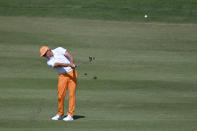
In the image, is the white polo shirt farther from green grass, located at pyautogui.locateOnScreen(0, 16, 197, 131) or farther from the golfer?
green grass, located at pyautogui.locateOnScreen(0, 16, 197, 131)

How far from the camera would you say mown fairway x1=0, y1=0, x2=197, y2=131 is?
16031 mm

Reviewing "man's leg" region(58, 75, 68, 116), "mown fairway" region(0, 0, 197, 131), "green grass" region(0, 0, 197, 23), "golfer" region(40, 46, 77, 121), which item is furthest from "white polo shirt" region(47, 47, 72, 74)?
"green grass" region(0, 0, 197, 23)

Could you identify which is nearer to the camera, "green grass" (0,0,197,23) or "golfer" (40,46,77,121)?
"golfer" (40,46,77,121)

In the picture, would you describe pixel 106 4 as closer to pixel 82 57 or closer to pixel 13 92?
pixel 82 57

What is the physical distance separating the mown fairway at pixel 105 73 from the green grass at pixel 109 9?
20 centimetres

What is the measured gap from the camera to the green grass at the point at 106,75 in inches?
631

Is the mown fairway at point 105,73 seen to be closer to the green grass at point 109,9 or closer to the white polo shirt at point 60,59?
the green grass at point 109,9

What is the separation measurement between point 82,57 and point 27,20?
17.8 feet

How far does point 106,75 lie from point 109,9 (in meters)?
8.49

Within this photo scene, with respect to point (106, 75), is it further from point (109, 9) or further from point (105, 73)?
point (109, 9)

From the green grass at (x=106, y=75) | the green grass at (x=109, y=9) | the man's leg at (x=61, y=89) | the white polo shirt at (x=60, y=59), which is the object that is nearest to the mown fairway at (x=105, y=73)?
the green grass at (x=106, y=75)

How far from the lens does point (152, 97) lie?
18.6 m

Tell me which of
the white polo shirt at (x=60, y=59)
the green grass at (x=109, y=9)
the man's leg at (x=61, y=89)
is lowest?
the man's leg at (x=61, y=89)

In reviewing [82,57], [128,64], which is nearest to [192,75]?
[128,64]
